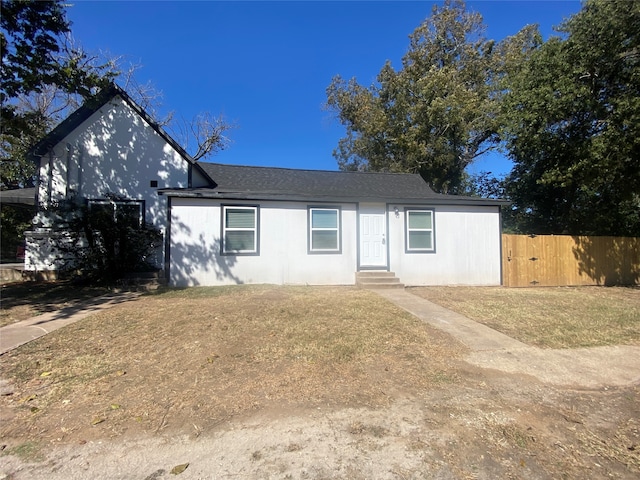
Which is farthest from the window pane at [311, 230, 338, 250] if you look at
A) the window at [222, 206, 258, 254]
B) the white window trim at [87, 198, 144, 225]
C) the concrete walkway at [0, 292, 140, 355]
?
the white window trim at [87, 198, 144, 225]

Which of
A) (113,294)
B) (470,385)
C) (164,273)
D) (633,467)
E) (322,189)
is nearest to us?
(633,467)

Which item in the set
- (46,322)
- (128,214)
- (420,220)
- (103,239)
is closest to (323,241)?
(420,220)

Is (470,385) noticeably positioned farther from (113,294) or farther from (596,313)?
(113,294)

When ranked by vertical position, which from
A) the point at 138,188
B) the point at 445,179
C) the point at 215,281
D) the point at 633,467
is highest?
the point at 445,179

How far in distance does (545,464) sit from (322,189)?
10213mm

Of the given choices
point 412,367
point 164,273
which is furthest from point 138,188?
point 412,367

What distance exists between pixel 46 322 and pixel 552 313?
30.7ft

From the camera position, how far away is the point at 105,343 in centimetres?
470

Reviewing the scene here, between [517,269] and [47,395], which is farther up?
[517,269]

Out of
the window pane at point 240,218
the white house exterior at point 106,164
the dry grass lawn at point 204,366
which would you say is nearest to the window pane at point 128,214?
the white house exterior at point 106,164

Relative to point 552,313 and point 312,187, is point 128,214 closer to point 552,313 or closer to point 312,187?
→ point 312,187

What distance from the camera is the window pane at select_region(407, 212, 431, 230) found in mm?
11234

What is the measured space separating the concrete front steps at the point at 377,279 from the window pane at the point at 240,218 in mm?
3654

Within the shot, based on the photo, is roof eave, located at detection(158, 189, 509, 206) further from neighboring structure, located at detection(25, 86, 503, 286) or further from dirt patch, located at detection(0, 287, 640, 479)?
dirt patch, located at detection(0, 287, 640, 479)
